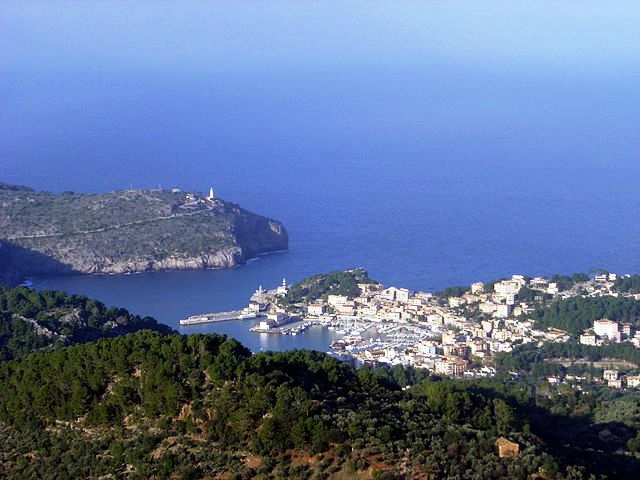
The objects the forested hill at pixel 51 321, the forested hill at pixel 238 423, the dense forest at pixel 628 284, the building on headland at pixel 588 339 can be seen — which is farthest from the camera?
the dense forest at pixel 628 284

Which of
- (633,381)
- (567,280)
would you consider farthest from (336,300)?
(633,381)

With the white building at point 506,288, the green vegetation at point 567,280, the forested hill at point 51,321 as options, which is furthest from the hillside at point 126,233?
the green vegetation at point 567,280

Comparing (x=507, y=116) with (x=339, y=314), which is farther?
(x=507, y=116)

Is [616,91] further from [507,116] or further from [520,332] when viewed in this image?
[520,332]

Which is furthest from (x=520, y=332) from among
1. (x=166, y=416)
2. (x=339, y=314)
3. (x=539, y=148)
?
(x=539, y=148)

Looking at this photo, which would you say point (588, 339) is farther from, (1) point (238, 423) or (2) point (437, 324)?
(1) point (238, 423)

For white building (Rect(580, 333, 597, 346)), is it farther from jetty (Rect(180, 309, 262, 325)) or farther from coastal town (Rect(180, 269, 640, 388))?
jetty (Rect(180, 309, 262, 325))

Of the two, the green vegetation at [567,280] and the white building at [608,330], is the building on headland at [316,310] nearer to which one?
the green vegetation at [567,280]
